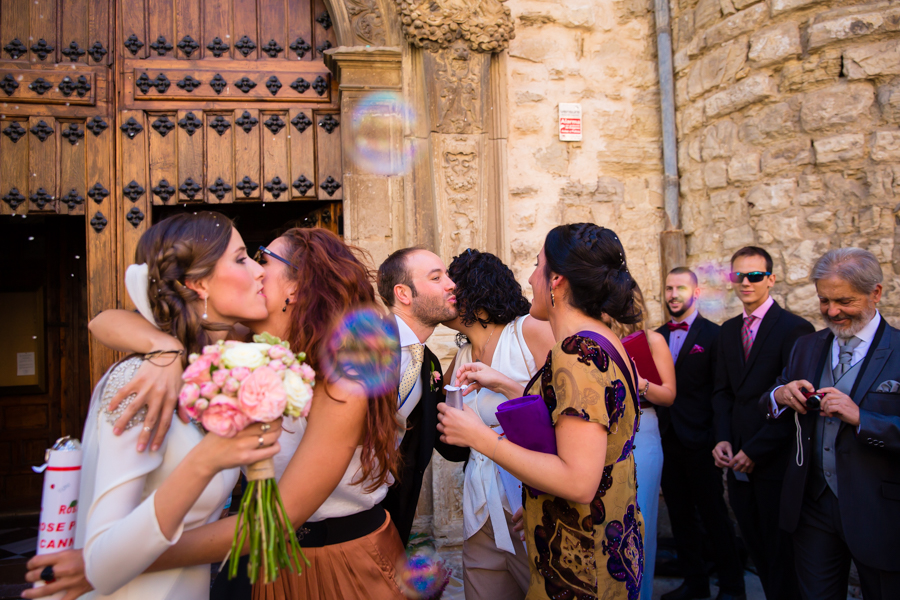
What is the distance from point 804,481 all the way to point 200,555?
2919 millimetres

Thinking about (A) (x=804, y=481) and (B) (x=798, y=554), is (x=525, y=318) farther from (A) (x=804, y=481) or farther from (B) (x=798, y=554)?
(B) (x=798, y=554)

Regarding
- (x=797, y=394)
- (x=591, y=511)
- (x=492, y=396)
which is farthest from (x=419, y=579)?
(x=797, y=394)

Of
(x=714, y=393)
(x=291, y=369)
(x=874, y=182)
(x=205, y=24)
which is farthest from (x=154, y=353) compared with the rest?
(x=874, y=182)

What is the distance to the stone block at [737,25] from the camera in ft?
15.3

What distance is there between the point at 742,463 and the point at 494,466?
1809 mm

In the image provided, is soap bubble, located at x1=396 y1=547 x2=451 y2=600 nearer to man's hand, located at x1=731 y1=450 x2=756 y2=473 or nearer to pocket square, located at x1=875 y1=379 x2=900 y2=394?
man's hand, located at x1=731 y1=450 x2=756 y2=473

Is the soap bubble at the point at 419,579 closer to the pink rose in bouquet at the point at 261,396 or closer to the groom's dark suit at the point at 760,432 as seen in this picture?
the pink rose in bouquet at the point at 261,396

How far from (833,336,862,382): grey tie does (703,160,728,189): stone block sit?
2302 mm

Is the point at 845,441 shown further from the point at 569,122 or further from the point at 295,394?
the point at 569,122

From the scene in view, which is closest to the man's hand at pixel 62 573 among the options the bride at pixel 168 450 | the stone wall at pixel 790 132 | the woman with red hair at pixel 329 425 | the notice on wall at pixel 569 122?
the bride at pixel 168 450

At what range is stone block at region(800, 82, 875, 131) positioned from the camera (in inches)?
166

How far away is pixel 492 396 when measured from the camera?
2902 millimetres

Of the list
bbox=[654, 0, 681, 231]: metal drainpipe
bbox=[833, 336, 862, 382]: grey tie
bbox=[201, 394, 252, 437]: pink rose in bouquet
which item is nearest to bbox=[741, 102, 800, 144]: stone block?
bbox=[654, 0, 681, 231]: metal drainpipe

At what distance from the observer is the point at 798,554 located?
3127 mm
